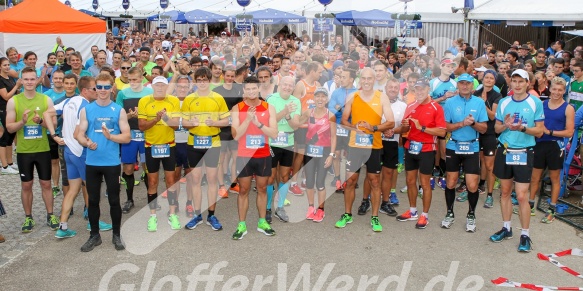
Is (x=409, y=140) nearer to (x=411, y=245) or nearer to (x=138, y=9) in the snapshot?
(x=411, y=245)

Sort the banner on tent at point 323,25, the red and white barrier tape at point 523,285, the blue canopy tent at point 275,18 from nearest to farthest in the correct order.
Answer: the red and white barrier tape at point 523,285 → the banner on tent at point 323,25 → the blue canopy tent at point 275,18

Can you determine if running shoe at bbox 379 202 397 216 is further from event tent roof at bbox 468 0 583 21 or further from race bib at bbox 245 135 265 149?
event tent roof at bbox 468 0 583 21

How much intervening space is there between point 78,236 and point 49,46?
456 inches

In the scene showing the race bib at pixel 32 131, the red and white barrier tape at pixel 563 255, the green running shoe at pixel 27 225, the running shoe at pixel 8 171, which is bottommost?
the red and white barrier tape at pixel 563 255

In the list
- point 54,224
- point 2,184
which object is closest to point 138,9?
point 2,184

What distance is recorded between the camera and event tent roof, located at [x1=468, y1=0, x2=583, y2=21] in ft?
46.8

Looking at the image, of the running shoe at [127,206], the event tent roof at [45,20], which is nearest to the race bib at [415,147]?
the running shoe at [127,206]

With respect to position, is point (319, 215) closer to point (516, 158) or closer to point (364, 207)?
point (364, 207)

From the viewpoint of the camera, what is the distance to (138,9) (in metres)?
28.9

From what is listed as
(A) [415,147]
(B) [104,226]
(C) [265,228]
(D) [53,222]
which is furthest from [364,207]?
(D) [53,222]

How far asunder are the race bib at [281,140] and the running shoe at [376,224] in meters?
1.35

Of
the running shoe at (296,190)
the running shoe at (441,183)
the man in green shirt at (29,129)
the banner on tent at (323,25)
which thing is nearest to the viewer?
the man in green shirt at (29,129)

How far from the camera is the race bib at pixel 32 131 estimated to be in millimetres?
6305

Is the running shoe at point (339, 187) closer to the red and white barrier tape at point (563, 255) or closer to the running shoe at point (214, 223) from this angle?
the running shoe at point (214, 223)
